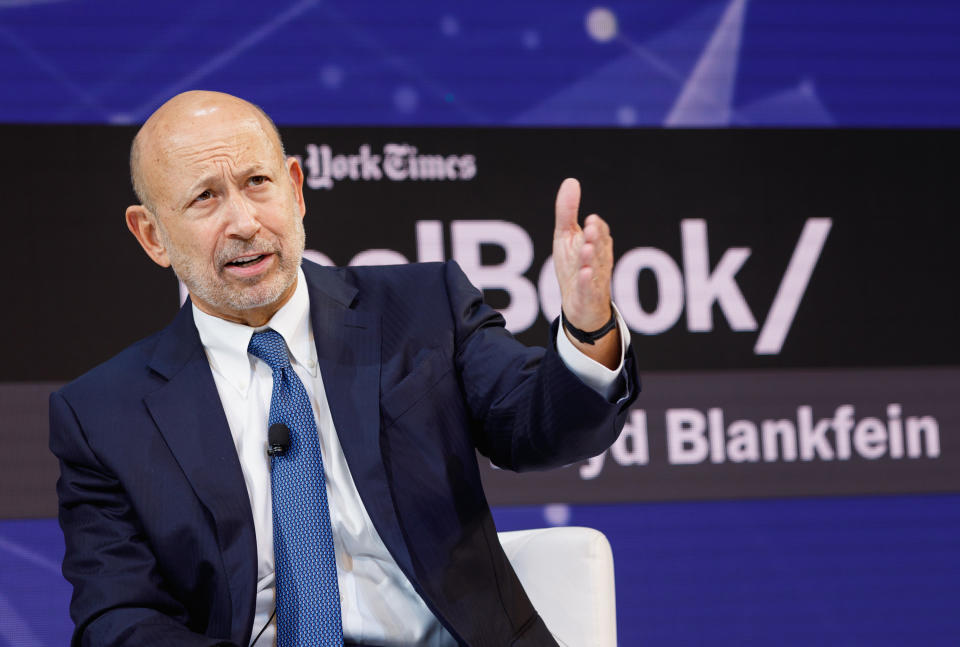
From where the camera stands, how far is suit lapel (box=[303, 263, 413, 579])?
1.76m

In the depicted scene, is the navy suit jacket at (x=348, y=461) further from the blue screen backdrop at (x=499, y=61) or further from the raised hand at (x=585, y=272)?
the blue screen backdrop at (x=499, y=61)

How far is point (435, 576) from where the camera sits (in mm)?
1763

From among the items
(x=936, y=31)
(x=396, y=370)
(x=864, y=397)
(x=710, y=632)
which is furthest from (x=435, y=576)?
(x=936, y=31)

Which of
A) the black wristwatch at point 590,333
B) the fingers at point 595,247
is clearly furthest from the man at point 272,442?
the fingers at point 595,247

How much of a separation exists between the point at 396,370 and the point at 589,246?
521 mm

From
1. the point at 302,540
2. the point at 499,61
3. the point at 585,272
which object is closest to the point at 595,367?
the point at 585,272

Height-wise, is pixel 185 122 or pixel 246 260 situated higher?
pixel 185 122

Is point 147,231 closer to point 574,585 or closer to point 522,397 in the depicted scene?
point 522,397

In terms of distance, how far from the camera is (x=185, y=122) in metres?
1.88

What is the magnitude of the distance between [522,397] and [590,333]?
0.25 meters

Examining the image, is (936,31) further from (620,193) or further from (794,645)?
(794,645)

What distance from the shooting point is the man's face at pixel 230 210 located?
1.86m

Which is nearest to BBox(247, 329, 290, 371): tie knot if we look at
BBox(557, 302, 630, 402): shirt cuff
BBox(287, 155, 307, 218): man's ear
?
BBox(287, 155, 307, 218): man's ear

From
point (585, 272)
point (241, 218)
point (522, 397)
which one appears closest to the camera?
point (585, 272)
